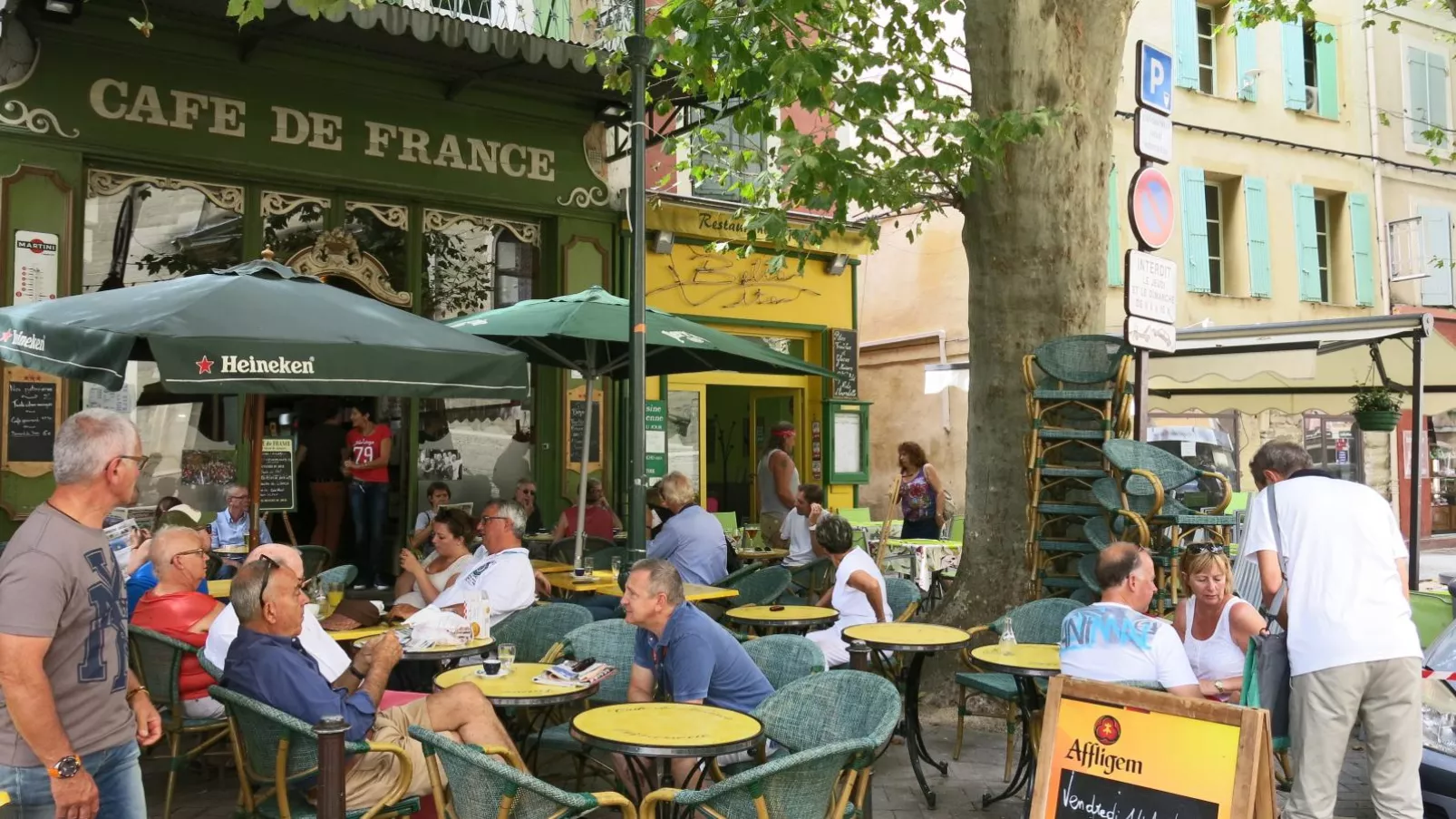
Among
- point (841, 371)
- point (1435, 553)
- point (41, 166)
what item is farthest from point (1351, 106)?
point (41, 166)

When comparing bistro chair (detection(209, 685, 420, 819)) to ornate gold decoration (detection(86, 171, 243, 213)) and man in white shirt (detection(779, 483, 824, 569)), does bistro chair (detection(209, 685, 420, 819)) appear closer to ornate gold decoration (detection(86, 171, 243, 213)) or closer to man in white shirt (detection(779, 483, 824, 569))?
man in white shirt (detection(779, 483, 824, 569))

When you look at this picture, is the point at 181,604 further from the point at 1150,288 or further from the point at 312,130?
the point at 312,130

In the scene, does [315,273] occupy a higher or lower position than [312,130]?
lower

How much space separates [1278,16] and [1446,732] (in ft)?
26.3

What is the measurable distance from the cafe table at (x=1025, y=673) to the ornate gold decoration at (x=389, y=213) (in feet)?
24.0

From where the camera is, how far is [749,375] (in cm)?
1402

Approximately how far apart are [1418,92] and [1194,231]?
21.9 ft

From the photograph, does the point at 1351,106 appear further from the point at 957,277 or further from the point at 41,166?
the point at 41,166

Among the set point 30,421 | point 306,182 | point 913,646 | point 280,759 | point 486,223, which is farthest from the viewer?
point 486,223

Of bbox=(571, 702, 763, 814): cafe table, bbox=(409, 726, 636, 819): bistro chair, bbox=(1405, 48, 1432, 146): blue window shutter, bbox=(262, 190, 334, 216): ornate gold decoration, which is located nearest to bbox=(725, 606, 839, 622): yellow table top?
bbox=(571, 702, 763, 814): cafe table

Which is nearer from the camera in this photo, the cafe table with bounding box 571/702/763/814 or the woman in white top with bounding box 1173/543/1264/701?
the cafe table with bounding box 571/702/763/814

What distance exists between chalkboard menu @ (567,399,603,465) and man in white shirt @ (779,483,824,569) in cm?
290

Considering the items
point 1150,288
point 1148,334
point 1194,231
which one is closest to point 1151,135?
point 1150,288

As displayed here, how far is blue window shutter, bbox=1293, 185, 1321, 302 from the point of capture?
19047 millimetres
